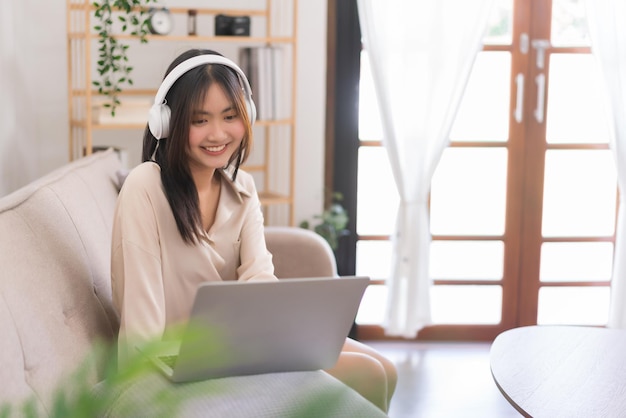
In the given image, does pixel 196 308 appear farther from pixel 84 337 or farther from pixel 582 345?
pixel 582 345

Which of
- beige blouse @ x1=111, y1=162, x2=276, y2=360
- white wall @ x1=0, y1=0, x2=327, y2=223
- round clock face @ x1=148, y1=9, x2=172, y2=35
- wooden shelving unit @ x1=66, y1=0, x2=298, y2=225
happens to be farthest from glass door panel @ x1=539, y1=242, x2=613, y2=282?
beige blouse @ x1=111, y1=162, x2=276, y2=360

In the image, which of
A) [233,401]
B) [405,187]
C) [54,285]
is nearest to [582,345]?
[233,401]

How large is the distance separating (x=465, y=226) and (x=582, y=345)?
1.75 metres

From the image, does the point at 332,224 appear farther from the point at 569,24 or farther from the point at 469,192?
the point at 569,24

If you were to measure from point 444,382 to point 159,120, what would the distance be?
6.80ft

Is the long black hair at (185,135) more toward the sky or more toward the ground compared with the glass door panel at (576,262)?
more toward the sky

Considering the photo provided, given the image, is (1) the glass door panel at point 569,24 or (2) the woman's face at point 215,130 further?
(1) the glass door panel at point 569,24

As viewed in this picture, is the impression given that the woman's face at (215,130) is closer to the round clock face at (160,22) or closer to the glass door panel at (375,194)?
the round clock face at (160,22)

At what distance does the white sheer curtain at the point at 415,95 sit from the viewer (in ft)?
12.3

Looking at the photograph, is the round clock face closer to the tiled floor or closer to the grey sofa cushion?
the tiled floor

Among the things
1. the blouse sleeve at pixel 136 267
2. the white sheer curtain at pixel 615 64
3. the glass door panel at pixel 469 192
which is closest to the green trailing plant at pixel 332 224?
the glass door panel at pixel 469 192

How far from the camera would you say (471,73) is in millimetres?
3871

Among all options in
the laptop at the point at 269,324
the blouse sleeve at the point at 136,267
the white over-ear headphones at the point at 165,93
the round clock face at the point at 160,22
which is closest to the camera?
the laptop at the point at 269,324

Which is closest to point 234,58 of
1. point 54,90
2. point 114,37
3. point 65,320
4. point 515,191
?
point 114,37
